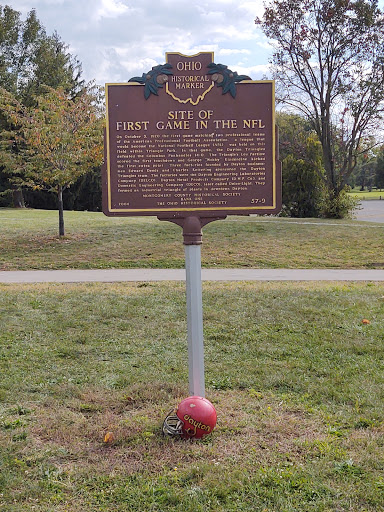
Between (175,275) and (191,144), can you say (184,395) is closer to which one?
(191,144)

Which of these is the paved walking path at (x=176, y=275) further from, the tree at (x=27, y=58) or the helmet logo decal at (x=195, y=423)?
the tree at (x=27, y=58)

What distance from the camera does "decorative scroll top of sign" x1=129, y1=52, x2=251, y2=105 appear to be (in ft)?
14.4

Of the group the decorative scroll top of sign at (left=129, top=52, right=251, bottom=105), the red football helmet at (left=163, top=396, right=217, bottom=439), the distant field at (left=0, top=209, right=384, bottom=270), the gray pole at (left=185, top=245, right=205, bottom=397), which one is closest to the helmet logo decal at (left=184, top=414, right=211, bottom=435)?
the red football helmet at (left=163, top=396, right=217, bottom=439)

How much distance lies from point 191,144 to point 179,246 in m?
10.1

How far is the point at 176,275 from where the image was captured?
36.8 feet

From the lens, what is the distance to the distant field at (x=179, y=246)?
43.0 ft

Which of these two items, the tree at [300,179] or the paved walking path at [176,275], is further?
the tree at [300,179]

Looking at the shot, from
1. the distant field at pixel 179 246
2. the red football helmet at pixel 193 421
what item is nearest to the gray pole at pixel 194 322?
the red football helmet at pixel 193 421

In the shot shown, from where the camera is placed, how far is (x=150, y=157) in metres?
4.47

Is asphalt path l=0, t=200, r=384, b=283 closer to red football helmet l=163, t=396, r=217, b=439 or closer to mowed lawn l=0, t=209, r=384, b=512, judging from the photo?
mowed lawn l=0, t=209, r=384, b=512

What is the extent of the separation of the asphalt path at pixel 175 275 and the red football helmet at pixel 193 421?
6338 millimetres

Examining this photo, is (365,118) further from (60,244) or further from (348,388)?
(348,388)

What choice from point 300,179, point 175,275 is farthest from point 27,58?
point 175,275

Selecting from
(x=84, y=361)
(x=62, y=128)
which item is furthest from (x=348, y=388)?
(x=62, y=128)
